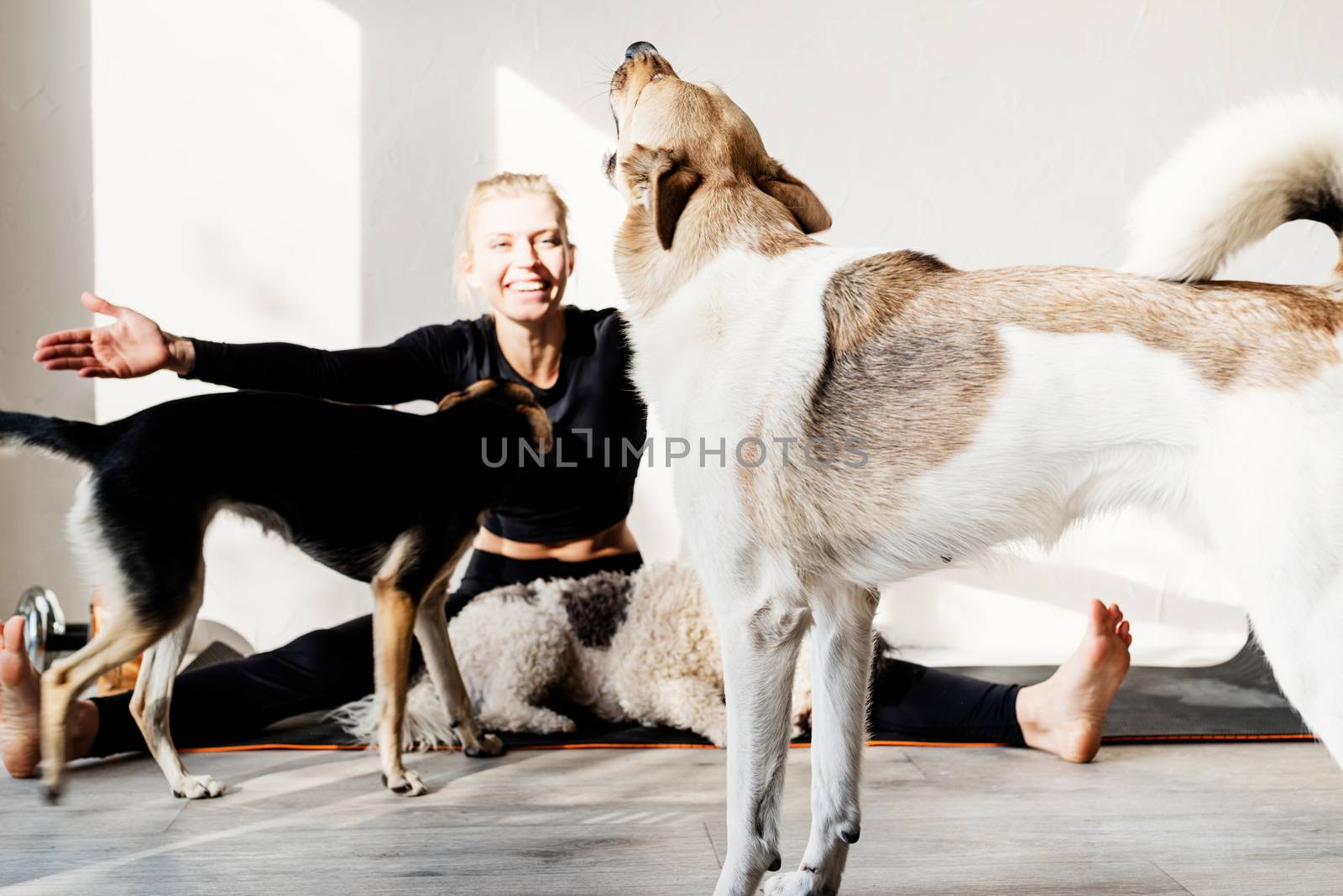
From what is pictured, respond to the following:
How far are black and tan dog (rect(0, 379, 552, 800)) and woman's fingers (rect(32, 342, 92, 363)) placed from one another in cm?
→ 12

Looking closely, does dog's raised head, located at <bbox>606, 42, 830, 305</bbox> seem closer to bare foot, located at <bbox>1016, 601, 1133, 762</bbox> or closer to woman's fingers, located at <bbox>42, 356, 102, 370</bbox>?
woman's fingers, located at <bbox>42, 356, 102, 370</bbox>

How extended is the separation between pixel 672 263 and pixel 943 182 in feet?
6.97

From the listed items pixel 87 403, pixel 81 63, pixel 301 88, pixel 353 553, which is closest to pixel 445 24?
pixel 301 88

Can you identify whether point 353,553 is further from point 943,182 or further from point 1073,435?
point 943,182

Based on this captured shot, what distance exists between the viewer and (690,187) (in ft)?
4.96

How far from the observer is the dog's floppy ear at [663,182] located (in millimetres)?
1474

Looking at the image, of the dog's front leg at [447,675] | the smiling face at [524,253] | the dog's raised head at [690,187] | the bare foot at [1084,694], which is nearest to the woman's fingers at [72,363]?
the dog's front leg at [447,675]

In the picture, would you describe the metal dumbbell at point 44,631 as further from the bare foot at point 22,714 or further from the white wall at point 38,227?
the white wall at point 38,227

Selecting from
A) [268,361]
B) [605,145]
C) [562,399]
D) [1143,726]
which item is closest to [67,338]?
[268,361]

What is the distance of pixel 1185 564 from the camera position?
3.45 metres

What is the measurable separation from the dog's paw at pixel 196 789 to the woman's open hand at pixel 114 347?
761 millimetres

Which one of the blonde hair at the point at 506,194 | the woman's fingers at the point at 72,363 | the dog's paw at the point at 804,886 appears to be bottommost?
the dog's paw at the point at 804,886

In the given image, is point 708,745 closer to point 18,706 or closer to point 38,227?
point 18,706

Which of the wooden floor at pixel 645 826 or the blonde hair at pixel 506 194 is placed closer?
the wooden floor at pixel 645 826
